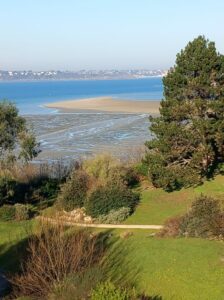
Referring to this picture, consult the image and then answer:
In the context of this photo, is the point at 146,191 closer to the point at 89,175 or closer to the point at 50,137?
the point at 89,175

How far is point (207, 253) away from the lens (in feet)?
60.9

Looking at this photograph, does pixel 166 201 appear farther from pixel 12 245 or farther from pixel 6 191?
pixel 12 245

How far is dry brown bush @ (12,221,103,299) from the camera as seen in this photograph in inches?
595

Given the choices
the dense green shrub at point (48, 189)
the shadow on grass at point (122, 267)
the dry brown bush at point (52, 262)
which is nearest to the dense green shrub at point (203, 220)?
the shadow on grass at point (122, 267)

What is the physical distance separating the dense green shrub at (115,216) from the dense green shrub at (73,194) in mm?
2911

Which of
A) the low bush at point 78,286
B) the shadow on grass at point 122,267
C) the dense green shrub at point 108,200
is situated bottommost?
the dense green shrub at point 108,200

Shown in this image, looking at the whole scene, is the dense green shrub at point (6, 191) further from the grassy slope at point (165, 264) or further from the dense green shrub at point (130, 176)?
the grassy slope at point (165, 264)

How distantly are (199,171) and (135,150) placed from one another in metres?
11.9

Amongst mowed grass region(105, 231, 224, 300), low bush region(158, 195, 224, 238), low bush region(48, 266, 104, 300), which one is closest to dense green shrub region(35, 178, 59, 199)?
low bush region(158, 195, 224, 238)

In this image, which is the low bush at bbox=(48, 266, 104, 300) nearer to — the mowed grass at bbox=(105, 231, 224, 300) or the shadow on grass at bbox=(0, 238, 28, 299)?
the mowed grass at bbox=(105, 231, 224, 300)

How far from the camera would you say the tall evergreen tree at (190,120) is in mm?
30766

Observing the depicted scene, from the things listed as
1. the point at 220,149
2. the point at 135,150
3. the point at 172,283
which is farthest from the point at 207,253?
the point at 135,150

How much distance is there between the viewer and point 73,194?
30562mm

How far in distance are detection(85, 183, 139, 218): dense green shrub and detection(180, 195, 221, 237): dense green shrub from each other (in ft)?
20.5
